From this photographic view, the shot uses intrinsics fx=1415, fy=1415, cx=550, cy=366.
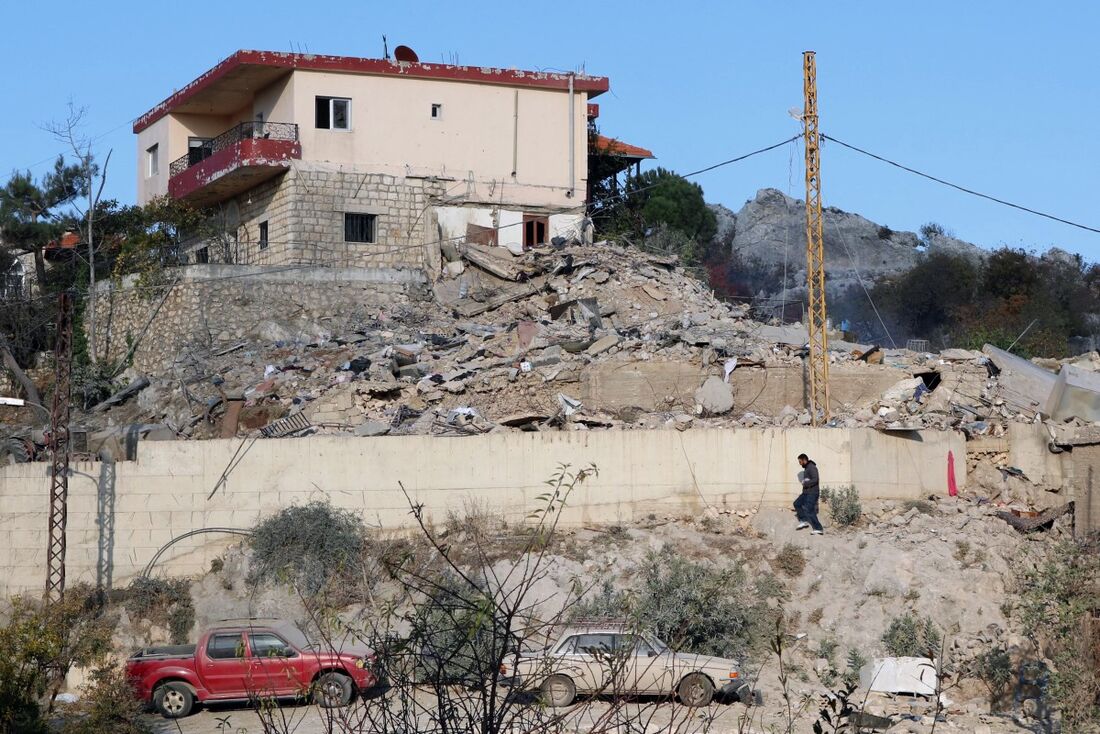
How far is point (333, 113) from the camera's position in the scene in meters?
31.3

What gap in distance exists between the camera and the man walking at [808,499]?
20516 mm

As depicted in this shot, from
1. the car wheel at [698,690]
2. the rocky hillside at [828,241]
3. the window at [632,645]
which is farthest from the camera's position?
the rocky hillside at [828,241]

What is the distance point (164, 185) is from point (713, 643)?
2226 centimetres

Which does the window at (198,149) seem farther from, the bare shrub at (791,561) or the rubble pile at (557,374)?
the bare shrub at (791,561)

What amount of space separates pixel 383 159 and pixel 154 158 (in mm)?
8235

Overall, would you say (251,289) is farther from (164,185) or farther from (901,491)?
(901,491)

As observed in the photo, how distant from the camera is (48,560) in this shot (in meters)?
20.5

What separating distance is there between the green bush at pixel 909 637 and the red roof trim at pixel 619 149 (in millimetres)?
22454

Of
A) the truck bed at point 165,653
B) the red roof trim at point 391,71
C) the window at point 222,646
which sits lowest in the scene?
the truck bed at point 165,653

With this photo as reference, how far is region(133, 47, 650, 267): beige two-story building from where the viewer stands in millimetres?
30844

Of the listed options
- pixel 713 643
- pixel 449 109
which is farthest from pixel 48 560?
pixel 449 109

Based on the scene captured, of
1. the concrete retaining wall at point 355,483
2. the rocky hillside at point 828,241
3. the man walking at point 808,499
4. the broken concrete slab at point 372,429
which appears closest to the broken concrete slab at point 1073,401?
the concrete retaining wall at point 355,483

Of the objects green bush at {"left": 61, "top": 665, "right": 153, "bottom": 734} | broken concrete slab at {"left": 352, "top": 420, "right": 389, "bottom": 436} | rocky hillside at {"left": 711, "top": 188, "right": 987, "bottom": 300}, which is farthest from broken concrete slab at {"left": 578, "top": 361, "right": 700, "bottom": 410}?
rocky hillside at {"left": 711, "top": 188, "right": 987, "bottom": 300}

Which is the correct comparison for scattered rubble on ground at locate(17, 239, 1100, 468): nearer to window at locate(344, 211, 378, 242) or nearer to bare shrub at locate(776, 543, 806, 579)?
window at locate(344, 211, 378, 242)
